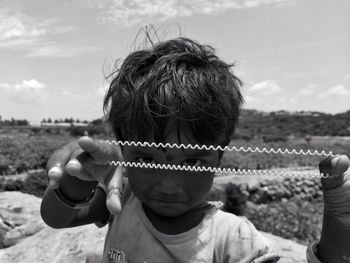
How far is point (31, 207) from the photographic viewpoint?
543 centimetres

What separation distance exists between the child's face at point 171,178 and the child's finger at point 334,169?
456mm

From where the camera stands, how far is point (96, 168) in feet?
5.58

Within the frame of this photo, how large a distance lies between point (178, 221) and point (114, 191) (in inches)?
17.0

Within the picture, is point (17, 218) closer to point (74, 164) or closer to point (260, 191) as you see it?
point (74, 164)

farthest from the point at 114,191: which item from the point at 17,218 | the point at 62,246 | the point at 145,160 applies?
the point at 17,218

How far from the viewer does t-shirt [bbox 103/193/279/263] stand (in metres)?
1.83

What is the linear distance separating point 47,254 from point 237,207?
7.03 metres

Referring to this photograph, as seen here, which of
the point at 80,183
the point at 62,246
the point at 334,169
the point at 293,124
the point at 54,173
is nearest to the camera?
the point at 334,169

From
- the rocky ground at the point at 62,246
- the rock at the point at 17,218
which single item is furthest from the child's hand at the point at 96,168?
the rock at the point at 17,218

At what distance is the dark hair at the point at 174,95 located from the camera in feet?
5.75

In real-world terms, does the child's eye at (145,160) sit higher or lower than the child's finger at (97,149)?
lower

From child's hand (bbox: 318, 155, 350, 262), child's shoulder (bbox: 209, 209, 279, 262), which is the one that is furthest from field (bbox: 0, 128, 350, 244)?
child's hand (bbox: 318, 155, 350, 262)

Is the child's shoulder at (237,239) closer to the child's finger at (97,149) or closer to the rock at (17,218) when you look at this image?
the child's finger at (97,149)

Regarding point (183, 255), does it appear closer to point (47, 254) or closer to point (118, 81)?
point (118, 81)
